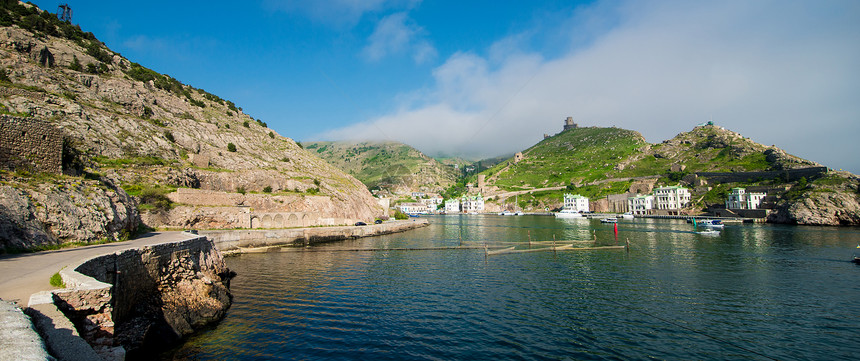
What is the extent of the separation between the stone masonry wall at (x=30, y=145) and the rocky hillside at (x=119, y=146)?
100cm

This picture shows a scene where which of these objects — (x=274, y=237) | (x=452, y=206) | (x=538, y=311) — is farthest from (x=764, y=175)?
(x=274, y=237)

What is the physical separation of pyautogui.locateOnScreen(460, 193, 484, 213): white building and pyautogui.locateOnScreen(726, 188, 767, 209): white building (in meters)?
89.5

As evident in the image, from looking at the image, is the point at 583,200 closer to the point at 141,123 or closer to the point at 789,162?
the point at 789,162

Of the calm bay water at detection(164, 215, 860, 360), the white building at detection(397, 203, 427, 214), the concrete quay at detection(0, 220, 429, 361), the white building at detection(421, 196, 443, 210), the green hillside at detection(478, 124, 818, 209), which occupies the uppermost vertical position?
the green hillside at detection(478, 124, 818, 209)

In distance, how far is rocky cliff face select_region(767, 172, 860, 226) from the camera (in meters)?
61.8

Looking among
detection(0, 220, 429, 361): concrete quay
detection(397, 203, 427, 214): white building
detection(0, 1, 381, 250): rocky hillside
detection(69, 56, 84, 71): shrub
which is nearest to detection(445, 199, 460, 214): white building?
detection(397, 203, 427, 214): white building

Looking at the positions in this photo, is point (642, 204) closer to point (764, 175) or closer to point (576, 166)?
point (764, 175)

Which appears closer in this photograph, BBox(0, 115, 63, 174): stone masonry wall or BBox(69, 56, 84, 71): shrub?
BBox(0, 115, 63, 174): stone masonry wall

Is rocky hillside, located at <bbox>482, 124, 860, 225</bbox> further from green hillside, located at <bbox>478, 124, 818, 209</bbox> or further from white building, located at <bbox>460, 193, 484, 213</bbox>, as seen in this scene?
white building, located at <bbox>460, 193, 484, 213</bbox>

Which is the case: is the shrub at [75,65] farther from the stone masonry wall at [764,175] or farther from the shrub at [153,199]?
the stone masonry wall at [764,175]

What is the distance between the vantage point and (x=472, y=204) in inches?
6516

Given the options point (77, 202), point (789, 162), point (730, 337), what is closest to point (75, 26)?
point (77, 202)

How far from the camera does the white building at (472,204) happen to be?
16162 cm

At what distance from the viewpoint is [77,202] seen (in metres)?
16.8
